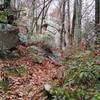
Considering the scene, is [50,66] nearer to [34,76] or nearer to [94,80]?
[34,76]

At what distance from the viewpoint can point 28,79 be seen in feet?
24.9

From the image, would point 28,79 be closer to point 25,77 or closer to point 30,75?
point 25,77

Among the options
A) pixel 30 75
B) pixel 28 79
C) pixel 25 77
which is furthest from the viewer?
pixel 30 75

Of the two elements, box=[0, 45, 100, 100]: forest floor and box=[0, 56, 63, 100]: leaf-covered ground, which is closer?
box=[0, 45, 100, 100]: forest floor

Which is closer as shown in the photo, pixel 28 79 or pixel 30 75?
pixel 28 79

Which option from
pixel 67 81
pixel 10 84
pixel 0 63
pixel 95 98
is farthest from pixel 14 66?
pixel 95 98

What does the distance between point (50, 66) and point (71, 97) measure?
16.8 feet

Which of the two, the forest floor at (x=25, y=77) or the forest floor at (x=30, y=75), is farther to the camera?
the forest floor at (x=25, y=77)

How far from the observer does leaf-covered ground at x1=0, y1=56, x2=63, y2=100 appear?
6176 millimetres

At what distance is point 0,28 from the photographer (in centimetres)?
910

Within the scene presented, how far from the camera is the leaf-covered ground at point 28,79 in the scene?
618cm

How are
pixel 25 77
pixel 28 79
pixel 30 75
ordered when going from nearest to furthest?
1. pixel 28 79
2. pixel 25 77
3. pixel 30 75

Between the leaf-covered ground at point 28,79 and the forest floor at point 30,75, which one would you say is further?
the leaf-covered ground at point 28,79

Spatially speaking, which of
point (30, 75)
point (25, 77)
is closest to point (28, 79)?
point (25, 77)
